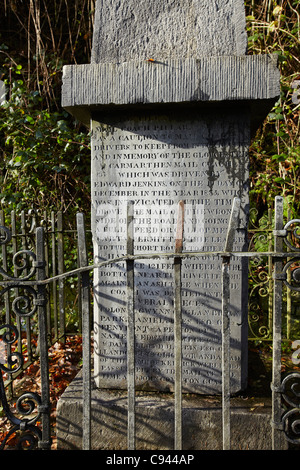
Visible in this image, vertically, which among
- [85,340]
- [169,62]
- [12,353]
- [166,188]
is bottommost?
[12,353]

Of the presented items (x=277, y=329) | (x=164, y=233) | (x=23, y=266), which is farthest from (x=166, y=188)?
(x=277, y=329)

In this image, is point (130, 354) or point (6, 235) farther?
point (6, 235)

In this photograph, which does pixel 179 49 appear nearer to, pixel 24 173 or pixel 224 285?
pixel 224 285

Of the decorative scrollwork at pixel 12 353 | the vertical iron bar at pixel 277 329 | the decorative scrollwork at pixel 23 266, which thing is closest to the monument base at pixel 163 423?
the vertical iron bar at pixel 277 329

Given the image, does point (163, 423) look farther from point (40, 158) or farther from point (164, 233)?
point (40, 158)

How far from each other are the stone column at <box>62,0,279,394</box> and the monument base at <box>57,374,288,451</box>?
18cm

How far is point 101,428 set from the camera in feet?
8.32

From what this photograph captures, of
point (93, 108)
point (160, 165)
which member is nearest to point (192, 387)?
point (160, 165)

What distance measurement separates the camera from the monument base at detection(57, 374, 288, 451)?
95.8 inches

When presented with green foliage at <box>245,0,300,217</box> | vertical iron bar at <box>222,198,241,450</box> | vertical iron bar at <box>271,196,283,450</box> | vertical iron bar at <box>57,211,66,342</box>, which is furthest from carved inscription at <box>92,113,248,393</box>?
green foliage at <box>245,0,300,217</box>

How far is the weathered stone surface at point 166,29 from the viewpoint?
2.66 metres

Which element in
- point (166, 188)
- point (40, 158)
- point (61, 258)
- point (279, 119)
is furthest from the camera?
point (40, 158)

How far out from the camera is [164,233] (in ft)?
8.89

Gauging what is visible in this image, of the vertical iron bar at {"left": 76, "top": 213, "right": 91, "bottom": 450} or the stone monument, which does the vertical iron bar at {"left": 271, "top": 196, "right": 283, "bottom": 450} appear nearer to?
the stone monument
